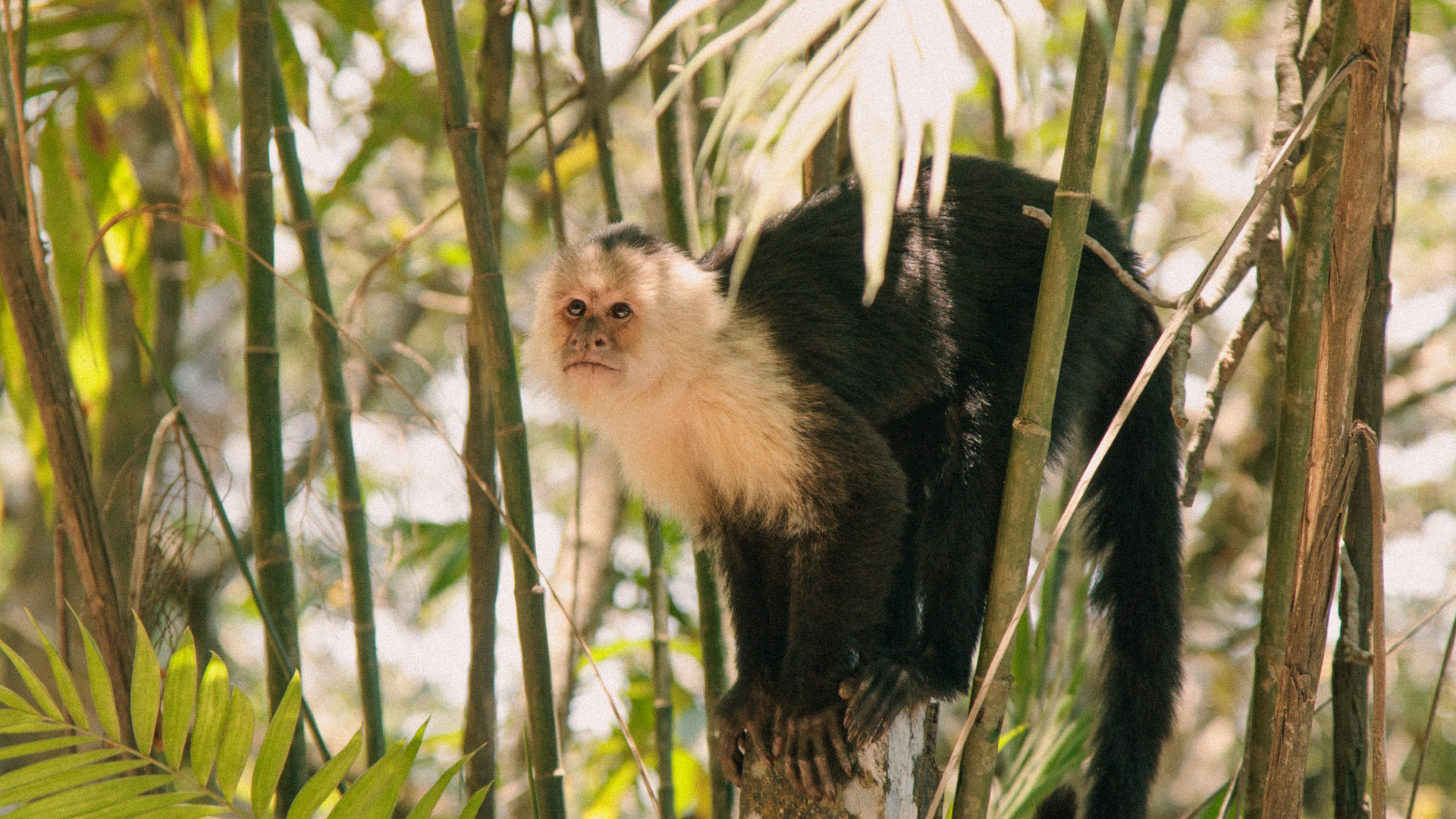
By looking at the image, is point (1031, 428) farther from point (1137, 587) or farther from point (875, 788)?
point (1137, 587)

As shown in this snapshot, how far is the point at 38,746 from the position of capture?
1258mm

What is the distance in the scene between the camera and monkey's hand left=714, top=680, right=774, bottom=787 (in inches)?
75.6

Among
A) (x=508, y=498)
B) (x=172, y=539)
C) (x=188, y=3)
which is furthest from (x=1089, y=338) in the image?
(x=188, y=3)

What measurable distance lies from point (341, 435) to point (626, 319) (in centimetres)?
65

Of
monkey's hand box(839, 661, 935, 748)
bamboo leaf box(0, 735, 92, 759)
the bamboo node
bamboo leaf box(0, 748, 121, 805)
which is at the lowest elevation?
bamboo leaf box(0, 748, 121, 805)

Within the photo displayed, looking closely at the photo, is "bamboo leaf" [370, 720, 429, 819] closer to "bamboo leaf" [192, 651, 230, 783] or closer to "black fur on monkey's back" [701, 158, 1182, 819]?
"bamboo leaf" [192, 651, 230, 783]

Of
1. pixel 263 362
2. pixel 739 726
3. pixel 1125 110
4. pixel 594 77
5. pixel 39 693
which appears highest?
pixel 1125 110

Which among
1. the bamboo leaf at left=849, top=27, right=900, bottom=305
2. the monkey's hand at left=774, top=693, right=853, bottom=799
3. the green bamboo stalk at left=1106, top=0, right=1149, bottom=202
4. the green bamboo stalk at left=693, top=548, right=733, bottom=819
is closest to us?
the bamboo leaf at left=849, top=27, right=900, bottom=305

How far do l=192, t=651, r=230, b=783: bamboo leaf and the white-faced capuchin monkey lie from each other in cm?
82

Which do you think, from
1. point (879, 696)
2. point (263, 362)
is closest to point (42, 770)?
point (263, 362)

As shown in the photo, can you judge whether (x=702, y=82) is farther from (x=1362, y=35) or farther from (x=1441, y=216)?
(x=1441, y=216)

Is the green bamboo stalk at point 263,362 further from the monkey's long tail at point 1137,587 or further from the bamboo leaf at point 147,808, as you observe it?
the monkey's long tail at point 1137,587

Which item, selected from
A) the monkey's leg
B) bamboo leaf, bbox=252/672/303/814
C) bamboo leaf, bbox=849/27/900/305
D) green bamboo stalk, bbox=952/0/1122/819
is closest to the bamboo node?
green bamboo stalk, bbox=952/0/1122/819

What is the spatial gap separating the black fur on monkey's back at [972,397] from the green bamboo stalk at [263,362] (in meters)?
0.85
